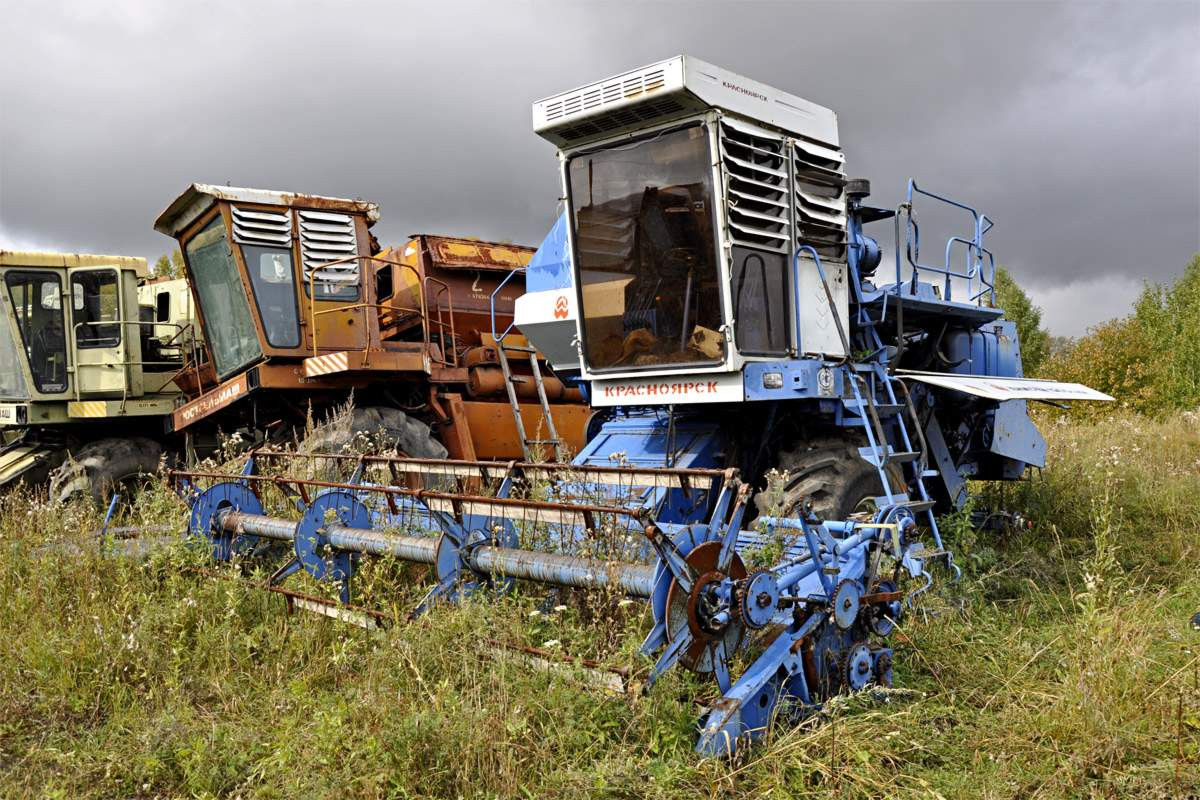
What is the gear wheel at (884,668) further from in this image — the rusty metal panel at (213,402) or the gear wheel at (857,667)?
the rusty metal panel at (213,402)

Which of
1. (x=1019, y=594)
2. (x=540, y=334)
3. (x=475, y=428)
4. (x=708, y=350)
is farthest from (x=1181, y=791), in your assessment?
(x=475, y=428)

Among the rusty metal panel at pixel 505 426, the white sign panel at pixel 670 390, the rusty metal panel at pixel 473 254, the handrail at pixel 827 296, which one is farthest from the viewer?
the rusty metal panel at pixel 473 254

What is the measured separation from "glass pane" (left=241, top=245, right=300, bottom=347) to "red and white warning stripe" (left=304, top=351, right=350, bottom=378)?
0.41m

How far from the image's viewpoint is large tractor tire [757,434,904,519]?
5.20 meters

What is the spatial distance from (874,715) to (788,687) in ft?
1.03

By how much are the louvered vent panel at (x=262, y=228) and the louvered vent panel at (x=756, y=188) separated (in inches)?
184

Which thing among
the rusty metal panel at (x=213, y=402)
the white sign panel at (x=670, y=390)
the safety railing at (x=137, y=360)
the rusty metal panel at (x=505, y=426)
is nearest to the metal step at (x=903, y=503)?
the white sign panel at (x=670, y=390)

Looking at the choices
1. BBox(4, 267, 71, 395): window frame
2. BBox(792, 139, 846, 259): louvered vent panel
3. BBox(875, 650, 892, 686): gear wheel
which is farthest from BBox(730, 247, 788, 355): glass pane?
BBox(4, 267, 71, 395): window frame

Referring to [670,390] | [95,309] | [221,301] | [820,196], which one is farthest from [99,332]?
[820,196]

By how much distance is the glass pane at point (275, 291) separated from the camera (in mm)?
8148

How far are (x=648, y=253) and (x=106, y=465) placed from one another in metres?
6.05

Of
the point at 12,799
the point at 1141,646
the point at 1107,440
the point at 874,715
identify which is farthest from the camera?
the point at 1107,440

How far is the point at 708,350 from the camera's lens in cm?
540

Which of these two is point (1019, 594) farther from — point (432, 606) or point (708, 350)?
point (432, 606)
